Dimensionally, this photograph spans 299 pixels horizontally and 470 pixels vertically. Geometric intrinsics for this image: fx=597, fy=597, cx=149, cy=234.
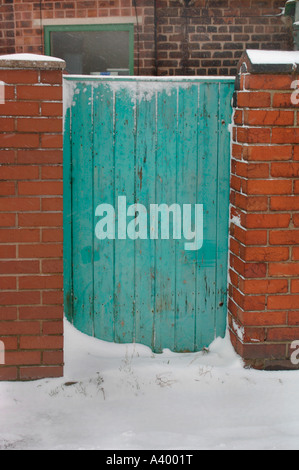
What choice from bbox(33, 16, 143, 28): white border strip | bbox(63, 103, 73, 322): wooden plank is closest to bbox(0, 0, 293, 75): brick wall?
bbox(33, 16, 143, 28): white border strip

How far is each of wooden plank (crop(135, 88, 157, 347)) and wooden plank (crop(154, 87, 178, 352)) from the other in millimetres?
33

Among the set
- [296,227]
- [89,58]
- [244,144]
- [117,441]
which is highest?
[89,58]

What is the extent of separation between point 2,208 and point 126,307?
102cm

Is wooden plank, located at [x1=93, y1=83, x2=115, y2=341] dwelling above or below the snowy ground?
above

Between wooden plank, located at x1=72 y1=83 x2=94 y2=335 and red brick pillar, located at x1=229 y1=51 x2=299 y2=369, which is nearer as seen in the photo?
red brick pillar, located at x1=229 y1=51 x2=299 y2=369

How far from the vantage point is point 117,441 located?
277 cm

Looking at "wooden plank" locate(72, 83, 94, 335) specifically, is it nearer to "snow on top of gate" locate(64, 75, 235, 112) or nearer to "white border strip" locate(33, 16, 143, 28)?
"snow on top of gate" locate(64, 75, 235, 112)

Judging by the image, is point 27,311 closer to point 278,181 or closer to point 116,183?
point 116,183

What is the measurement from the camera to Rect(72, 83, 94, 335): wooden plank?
362 centimetres

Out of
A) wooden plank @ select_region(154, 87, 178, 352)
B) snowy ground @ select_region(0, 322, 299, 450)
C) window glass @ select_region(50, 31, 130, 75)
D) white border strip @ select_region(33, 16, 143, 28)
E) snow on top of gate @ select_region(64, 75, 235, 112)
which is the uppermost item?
white border strip @ select_region(33, 16, 143, 28)

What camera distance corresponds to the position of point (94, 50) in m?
7.10

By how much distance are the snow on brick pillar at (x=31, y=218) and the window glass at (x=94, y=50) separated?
157 inches

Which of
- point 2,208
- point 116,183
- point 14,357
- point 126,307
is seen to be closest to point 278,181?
point 116,183

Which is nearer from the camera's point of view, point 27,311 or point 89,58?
point 27,311
